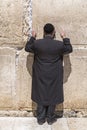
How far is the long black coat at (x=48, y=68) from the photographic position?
5.07m

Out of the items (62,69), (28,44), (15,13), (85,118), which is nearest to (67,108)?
(85,118)

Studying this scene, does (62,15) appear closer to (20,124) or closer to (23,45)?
(23,45)

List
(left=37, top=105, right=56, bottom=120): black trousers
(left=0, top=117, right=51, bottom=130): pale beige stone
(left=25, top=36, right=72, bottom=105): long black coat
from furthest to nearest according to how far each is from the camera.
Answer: (left=37, top=105, right=56, bottom=120): black trousers
(left=0, top=117, right=51, bottom=130): pale beige stone
(left=25, top=36, right=72, bottom=105): long black coat

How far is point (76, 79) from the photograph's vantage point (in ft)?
18.3

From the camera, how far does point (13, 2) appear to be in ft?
17.6

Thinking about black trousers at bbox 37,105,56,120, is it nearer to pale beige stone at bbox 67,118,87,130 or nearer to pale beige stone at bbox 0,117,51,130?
pale beige stone at bbox 0,117,51,130

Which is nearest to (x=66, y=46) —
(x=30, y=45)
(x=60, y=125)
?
(x=30, y=45)

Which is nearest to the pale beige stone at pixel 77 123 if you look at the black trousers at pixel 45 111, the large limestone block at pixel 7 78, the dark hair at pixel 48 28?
the black trousers at pixel 45 111

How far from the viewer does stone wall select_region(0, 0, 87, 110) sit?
5.38 metres

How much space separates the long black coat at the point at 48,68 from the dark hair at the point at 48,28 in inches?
3.3

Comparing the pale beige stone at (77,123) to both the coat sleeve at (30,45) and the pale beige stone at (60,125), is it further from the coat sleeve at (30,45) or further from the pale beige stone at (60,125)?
the coat sleeve at (30,45)

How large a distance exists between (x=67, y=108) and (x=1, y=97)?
102 centimetres

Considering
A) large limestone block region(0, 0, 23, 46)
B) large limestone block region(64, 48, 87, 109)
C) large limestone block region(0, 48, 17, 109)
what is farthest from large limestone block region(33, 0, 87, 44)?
large limestone block region(0, 48, 17, 109)

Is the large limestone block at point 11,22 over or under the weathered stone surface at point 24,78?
over
